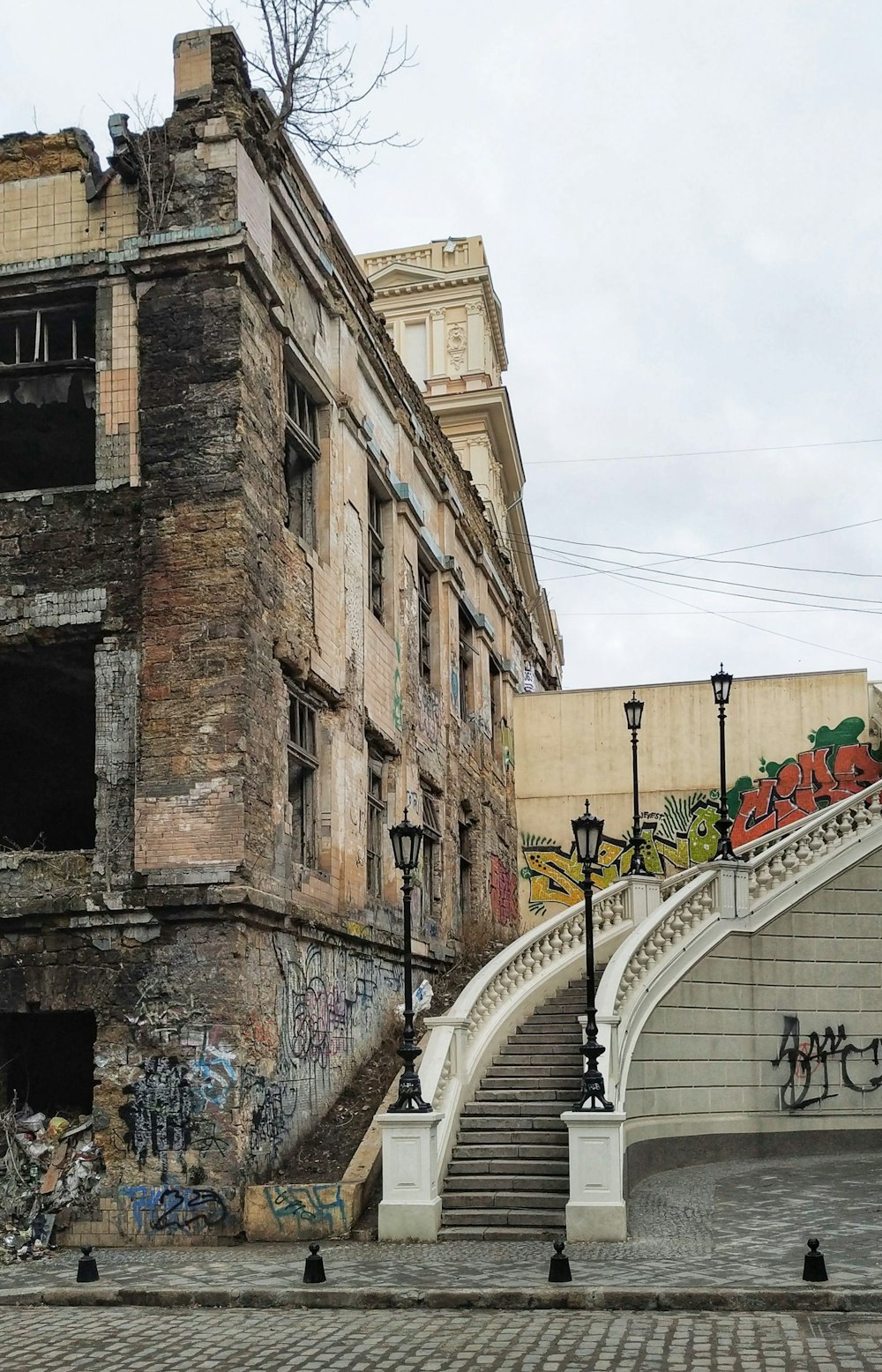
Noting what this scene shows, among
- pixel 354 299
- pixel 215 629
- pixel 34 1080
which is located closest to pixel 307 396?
pixel 354 299

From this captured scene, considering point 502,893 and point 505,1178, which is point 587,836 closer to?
point 505,1178

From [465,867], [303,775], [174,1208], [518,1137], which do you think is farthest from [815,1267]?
[465,867]

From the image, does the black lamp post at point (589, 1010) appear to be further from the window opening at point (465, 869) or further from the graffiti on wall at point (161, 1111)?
the window opening at point (465, 869)

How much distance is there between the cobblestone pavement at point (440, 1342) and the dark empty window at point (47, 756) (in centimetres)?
938

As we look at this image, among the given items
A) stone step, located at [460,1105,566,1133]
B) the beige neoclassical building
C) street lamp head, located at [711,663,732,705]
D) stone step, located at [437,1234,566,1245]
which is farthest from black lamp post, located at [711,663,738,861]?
the beige neoclassical building

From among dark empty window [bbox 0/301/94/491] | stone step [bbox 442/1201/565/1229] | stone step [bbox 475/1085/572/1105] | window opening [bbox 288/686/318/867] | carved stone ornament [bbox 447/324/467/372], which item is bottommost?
stone step [bbox 442/1201/565/1229]

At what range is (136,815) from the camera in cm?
1672

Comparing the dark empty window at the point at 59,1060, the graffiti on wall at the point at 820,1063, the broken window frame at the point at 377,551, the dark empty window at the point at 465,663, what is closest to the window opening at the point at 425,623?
the dark empty window at the point at 465,663

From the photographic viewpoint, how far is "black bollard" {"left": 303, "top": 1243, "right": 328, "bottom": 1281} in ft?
40.4

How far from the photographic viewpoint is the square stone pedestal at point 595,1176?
1466 cm

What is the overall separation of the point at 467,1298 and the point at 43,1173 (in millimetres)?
6104

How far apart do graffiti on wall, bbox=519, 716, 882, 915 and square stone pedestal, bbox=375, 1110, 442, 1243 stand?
17.2 meters

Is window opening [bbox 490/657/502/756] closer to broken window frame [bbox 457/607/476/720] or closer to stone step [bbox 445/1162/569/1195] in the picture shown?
broken window frame [bbox 457/607/476/720]

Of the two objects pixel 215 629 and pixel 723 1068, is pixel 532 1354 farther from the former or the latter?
pixel 723 1068
